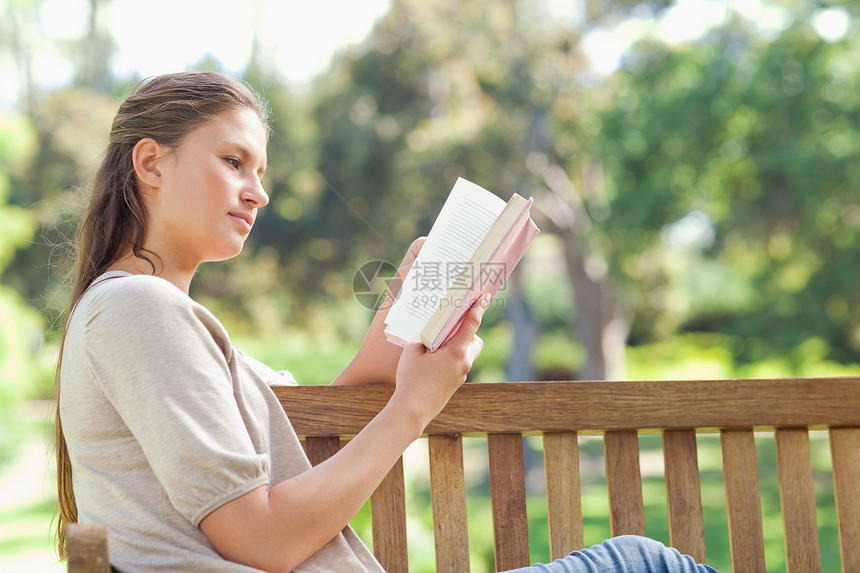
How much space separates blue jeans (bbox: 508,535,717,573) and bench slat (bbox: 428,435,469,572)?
227mm

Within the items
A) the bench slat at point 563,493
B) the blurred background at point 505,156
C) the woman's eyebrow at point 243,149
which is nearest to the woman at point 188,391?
the woman's eyebrow at point 243,149

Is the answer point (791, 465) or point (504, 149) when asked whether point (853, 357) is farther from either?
point (791, 465)

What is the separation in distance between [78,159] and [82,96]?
86cm

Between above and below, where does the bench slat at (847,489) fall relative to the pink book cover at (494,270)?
below

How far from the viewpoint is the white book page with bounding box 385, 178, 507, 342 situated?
3.55 ft

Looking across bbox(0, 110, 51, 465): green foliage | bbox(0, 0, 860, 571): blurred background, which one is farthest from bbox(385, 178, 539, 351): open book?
bbox(0, 110, 51, 465): green foliage

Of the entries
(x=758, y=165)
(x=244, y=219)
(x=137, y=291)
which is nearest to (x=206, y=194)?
(x=244, y=219)

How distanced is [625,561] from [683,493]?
307mm

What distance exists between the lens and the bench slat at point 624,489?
1324mm

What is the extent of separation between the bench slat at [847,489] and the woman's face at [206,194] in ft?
3.54

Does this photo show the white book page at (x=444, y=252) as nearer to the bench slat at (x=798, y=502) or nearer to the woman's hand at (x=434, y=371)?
the woman's hand at (x=434, y=371)

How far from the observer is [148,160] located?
106 centimetres

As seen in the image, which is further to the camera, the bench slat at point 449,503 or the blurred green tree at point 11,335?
the blurred green tree at point 11,335

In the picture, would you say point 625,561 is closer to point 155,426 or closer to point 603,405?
point 603,405
